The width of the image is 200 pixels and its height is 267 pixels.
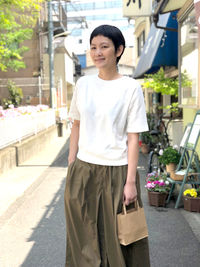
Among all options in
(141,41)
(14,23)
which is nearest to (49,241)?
(14,23)

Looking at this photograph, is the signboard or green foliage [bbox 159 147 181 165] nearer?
green foliage [bbox 159 147 181 165]

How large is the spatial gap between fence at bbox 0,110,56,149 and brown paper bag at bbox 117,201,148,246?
622 centimetres

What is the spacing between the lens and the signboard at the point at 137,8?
316 inches

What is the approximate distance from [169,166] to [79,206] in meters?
3.70

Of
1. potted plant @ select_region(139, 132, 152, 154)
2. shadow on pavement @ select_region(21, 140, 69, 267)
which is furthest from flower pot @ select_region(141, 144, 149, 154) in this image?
shadow on pavement @ select_region(21, 140, 69, 267)

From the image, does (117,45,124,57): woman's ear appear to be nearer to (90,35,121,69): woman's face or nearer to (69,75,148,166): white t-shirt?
(90,35,121,69): woman's face

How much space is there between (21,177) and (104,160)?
214 inches

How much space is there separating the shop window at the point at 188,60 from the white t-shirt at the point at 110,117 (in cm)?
413

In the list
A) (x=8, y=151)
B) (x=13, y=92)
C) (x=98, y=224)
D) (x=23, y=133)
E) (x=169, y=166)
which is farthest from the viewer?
(x=13, y=92)

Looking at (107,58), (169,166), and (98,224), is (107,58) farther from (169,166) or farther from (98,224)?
(169,166)

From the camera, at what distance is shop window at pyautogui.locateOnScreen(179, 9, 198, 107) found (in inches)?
250

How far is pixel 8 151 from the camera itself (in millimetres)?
7887

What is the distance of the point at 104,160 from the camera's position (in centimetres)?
231

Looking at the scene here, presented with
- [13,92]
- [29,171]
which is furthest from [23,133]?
[13,92]
